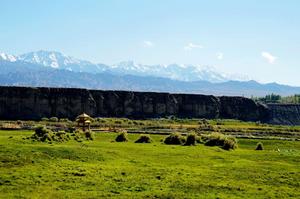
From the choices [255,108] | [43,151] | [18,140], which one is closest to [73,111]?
[255,108]

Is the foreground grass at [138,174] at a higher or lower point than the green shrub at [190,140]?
lower

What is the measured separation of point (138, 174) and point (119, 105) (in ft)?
363

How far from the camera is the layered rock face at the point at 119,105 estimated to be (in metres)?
136

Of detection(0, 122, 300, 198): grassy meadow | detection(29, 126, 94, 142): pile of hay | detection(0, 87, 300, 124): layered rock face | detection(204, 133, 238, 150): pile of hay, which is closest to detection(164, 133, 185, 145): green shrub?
detection(204, 133, 238, 150): pile of hay

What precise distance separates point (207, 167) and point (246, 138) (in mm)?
35855

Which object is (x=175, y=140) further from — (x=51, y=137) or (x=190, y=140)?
(x=51, y=137)

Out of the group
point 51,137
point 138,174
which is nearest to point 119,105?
point 51,137

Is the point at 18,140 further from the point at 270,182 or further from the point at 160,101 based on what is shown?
the point at 160,101

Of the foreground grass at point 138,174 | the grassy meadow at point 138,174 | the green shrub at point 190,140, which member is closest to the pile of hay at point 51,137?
the grassy meadow at point 138,174

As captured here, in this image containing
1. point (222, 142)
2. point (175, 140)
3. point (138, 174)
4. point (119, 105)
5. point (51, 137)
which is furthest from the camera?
point (119, 105)

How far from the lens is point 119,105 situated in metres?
150

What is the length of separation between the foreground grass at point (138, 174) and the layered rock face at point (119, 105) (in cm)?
8484

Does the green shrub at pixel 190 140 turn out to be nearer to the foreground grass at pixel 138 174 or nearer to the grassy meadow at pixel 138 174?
the grassy meadow at pixel 138 174

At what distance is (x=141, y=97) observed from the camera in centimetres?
15438
